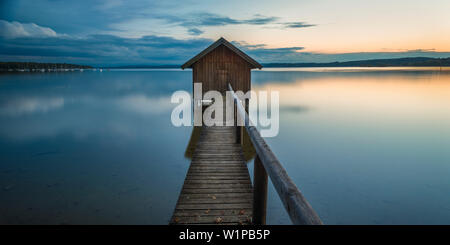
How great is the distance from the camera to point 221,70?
17.0 meters

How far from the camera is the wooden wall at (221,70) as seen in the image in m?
16.9

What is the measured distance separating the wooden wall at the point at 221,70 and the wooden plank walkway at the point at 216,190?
29.3 feet

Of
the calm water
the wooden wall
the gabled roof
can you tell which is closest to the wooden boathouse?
the calm water

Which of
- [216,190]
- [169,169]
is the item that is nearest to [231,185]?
[216,190]

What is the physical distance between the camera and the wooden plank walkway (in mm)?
4500

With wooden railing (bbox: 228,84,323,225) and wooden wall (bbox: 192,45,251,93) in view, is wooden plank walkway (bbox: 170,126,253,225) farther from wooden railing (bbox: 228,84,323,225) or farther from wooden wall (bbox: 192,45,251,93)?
wooden wall (bbox: 192,45,251,93)

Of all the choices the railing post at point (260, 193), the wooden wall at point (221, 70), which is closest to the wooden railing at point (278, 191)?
the railing post at point (260, 193)

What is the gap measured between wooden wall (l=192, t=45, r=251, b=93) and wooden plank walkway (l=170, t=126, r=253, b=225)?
8928 mm

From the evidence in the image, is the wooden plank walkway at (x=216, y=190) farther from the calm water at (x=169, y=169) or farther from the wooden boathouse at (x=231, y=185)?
the calm water at (x=169, y=169)

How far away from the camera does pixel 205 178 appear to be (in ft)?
20.3
